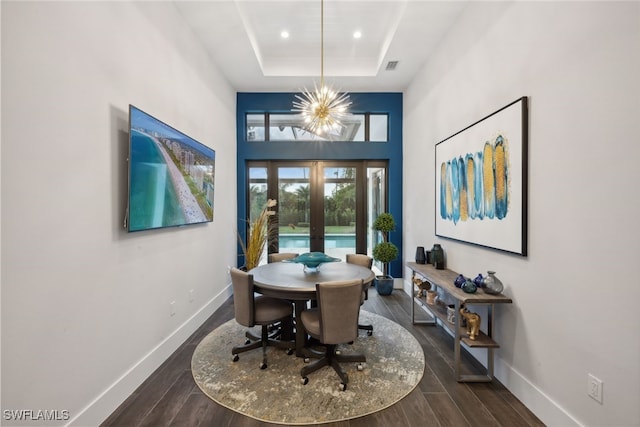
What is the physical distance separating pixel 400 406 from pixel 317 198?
3.48m

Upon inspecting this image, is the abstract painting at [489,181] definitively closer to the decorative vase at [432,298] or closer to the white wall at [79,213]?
the decorative vase at [432,298]

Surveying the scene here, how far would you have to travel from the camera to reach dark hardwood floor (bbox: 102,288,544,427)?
179cm

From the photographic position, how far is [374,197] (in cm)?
496

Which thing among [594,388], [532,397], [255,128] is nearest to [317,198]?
[255,128]

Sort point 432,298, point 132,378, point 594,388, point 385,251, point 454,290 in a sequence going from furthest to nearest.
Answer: point 385,251
point 432,298
point 454,290
point 132,378
point 594,388

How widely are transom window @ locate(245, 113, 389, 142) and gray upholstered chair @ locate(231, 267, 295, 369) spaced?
3077 millimetres

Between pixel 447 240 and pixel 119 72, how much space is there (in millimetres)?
3500

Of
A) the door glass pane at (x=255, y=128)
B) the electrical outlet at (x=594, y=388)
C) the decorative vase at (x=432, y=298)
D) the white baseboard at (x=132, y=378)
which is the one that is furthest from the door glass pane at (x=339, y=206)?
the electrical outlet at (x=594, y=388)

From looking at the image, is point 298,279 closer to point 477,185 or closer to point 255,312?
point 255,312

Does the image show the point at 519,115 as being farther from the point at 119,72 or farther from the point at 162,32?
the point at 162,32

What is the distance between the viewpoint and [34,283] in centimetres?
138

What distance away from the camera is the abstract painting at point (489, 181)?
198 centimetres

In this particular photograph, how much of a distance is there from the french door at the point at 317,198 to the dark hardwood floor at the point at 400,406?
2731mm

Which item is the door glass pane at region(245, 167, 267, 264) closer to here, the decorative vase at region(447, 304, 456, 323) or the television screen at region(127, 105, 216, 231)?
the television screen at region(127, 105, 216, 231)
